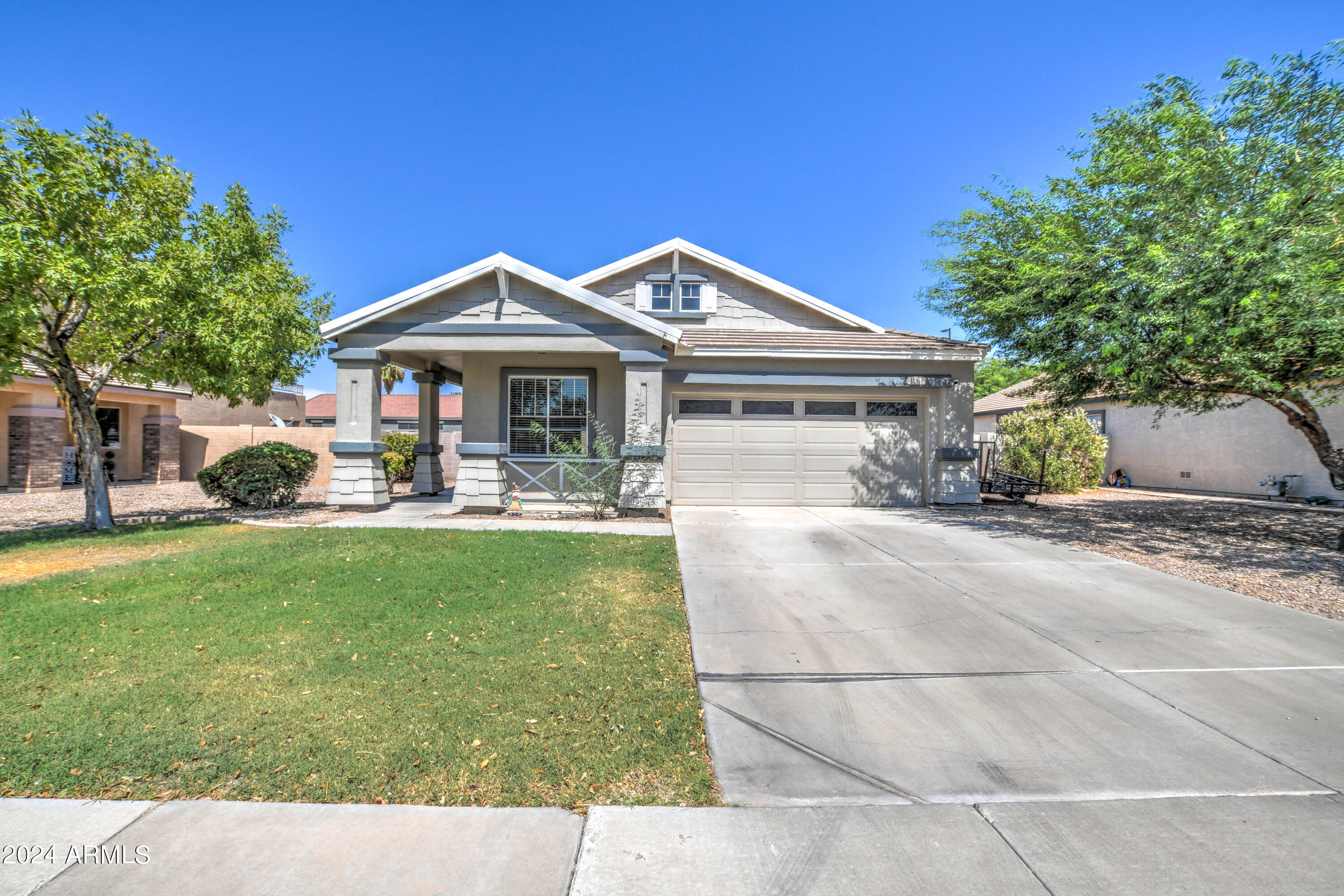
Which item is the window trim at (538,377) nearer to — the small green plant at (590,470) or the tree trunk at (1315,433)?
the small green plant at (590,470)

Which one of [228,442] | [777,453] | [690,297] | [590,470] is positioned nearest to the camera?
[590,470]

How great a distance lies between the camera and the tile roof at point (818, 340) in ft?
41.9

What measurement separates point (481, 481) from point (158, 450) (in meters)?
13.4

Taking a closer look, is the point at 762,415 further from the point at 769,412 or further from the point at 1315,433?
the point at 1315,433

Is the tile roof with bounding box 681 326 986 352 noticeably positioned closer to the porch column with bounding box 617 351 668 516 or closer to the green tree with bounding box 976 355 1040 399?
the porch column with bounding box 617 351 668 516

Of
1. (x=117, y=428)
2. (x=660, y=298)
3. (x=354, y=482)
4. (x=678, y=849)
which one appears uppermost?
(x=660, y=298)

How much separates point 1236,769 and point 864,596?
3243mm

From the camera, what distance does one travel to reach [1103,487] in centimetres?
1883

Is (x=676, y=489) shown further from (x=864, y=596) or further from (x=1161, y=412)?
(x=1161, y=412)

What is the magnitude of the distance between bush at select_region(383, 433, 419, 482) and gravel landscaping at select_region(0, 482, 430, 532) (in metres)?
0.60

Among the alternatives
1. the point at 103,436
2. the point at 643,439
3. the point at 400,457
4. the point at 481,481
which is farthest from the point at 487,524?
the point at 103,436

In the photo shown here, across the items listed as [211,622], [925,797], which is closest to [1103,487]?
[925,797]

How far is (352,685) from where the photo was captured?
13.0ft

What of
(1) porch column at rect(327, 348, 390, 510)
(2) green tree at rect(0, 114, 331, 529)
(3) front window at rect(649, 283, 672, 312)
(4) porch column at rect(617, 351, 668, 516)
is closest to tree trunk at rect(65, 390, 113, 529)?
(2) green tree at rect(0, 114, 331, 529)
